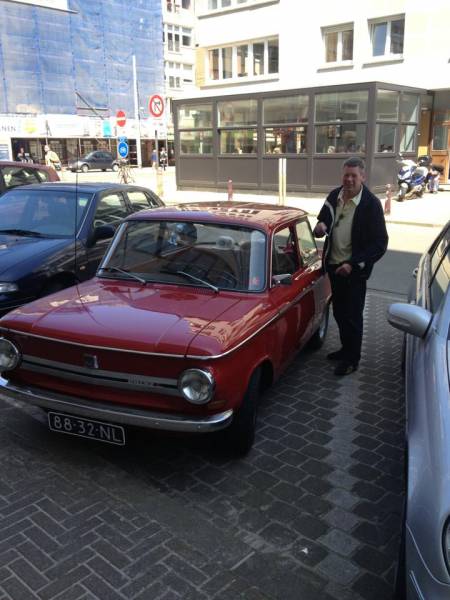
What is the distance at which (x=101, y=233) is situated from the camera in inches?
246

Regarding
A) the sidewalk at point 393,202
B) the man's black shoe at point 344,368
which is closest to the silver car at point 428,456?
the man's black shoe at point 344,368

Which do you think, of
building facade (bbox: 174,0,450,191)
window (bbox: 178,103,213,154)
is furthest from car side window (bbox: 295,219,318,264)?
window (bbox: 178,103,213,154)

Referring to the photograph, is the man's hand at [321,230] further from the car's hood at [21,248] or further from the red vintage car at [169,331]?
the car's hood at [21,248]

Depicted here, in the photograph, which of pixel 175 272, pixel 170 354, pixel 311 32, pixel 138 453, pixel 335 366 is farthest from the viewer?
pixel 311 32

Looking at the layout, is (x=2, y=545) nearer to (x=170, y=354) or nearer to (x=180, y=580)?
(x=180, y=580)

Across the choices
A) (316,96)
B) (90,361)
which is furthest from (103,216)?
(316,96)

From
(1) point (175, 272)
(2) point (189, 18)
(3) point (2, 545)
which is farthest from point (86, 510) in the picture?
(2) point (189, 18)

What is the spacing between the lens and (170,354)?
3225mm

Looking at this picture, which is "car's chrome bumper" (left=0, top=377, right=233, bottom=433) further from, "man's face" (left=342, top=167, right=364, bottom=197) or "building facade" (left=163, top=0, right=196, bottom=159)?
"building facade" (left=163, top=0, right=196, bottom=159)

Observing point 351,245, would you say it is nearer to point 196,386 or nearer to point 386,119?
point 196,386

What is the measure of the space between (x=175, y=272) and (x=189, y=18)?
7185cm

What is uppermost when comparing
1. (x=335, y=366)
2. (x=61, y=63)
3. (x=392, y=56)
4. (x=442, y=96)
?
(x=61, y=63)

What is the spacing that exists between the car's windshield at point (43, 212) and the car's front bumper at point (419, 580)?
5.29 m

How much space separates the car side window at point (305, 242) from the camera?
17.1 ft
